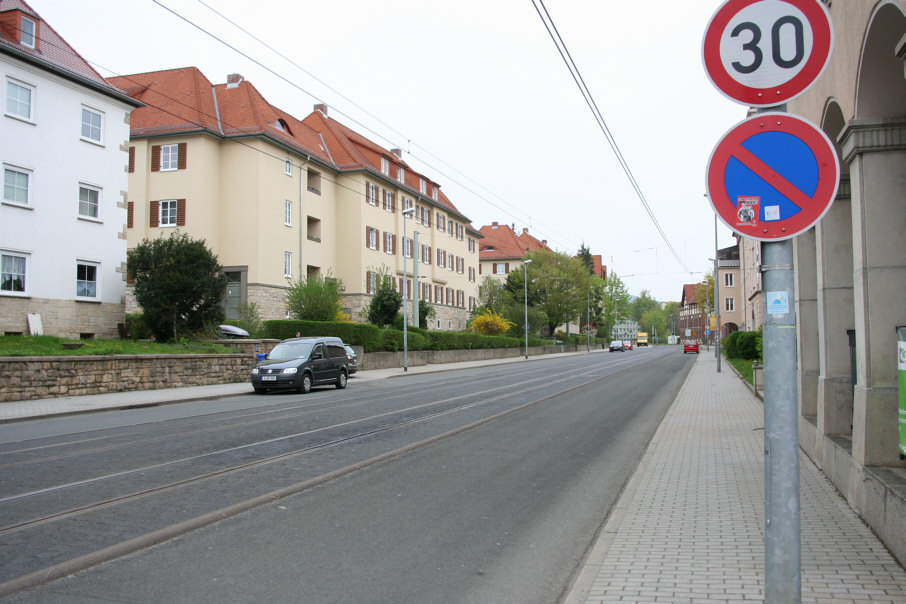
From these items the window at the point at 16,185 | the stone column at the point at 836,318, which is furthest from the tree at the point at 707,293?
the stone column at the point at 836,318

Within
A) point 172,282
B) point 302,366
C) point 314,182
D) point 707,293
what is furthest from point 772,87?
point 707,293

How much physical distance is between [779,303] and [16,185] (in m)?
28.2

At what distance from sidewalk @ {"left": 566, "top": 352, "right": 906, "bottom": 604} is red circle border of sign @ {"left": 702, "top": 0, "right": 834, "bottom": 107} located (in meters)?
2.86

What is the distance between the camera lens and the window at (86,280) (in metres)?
27.2

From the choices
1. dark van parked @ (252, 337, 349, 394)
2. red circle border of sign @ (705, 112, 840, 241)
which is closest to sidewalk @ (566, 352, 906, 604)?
red circle border of sign @ (705, 112, 840, 241)

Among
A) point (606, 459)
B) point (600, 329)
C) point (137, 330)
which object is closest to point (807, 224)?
point (606, 459)

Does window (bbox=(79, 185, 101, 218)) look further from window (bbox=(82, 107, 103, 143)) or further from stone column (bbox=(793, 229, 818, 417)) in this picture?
stone column (bbox=(793, 229, 818, 417))

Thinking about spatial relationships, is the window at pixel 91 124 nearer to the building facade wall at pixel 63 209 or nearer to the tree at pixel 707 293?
the building facade wall at pixel 63 209

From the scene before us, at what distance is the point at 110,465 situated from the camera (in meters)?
8.43

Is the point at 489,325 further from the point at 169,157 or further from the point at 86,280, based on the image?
the point at 86,280

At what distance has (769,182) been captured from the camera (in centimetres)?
316

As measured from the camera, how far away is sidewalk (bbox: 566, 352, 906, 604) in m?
4.23

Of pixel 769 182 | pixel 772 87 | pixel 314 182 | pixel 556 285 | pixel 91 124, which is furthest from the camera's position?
pixel 556 285

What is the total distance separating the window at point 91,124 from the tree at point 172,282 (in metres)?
5.38
